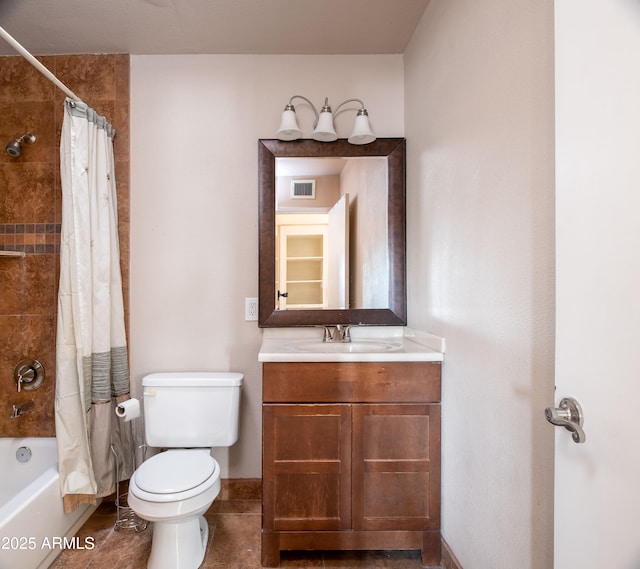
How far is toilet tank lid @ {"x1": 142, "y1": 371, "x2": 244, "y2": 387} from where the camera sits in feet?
5.93

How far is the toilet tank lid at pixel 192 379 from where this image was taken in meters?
1.81

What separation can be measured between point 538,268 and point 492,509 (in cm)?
79

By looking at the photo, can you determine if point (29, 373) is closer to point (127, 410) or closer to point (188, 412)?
point (127, 410)

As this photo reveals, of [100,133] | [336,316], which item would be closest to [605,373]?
[336,316]

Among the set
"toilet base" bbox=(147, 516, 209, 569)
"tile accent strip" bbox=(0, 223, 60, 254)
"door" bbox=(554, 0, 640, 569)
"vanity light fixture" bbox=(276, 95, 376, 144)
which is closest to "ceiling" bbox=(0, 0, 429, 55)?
"vanity light fixture" bbox=(276, 95, 376, 144)

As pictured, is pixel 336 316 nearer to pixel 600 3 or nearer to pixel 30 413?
pixel 600 3

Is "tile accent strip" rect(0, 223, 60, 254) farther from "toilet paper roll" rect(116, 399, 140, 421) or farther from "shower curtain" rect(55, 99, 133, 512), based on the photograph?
"toilet paper roll" rect(116, 399, 140, 421)

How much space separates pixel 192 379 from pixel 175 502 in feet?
1.89

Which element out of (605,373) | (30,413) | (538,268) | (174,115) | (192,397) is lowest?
(30,413)

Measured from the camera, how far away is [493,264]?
1132 millimetres

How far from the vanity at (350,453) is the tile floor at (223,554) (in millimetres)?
115

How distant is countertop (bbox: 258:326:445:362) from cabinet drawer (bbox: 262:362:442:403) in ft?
0.10

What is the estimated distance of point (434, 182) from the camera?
162 centimetres

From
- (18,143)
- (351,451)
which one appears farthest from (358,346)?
(18,143)
